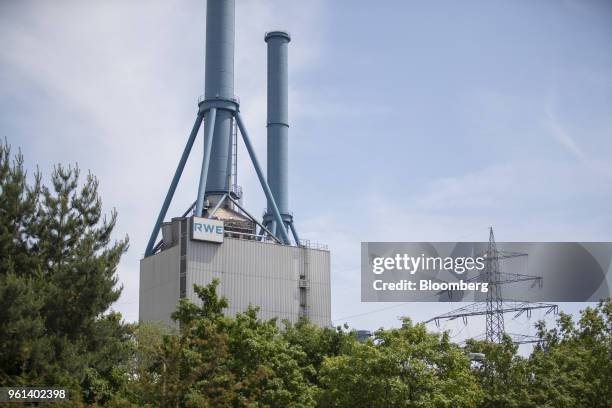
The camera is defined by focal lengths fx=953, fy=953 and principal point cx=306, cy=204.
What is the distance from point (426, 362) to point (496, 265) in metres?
36.2

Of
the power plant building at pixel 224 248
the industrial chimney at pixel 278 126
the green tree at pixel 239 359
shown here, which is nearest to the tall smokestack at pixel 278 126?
the industrial chimney at pixel 278 126

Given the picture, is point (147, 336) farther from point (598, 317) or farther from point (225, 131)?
point (225, 131)

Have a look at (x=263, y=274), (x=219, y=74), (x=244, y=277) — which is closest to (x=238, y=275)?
(x=244, y=277)

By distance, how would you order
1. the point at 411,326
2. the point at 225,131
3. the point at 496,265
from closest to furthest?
the point at 411,326 → the point at 496,265 → the point at 225,131

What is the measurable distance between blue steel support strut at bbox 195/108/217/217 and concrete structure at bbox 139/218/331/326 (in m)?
2.70

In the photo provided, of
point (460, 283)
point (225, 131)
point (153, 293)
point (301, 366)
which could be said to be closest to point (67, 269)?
point (301, 366)

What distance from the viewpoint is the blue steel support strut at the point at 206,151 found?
82.0 m

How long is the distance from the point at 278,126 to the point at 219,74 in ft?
52.7

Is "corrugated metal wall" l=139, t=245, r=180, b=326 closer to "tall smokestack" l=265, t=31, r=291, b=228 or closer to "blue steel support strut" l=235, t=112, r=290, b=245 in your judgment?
"blue steel support strut" l=235, t=112, r=290, b=245

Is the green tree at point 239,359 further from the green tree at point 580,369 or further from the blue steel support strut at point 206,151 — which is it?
the blue steel support strut at point 206,151

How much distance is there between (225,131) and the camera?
86.5 meters

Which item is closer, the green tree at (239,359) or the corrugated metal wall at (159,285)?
the green tree at (239,359)

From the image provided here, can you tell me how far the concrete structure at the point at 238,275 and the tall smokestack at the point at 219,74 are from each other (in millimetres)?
6252

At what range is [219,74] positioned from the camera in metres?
85.2
